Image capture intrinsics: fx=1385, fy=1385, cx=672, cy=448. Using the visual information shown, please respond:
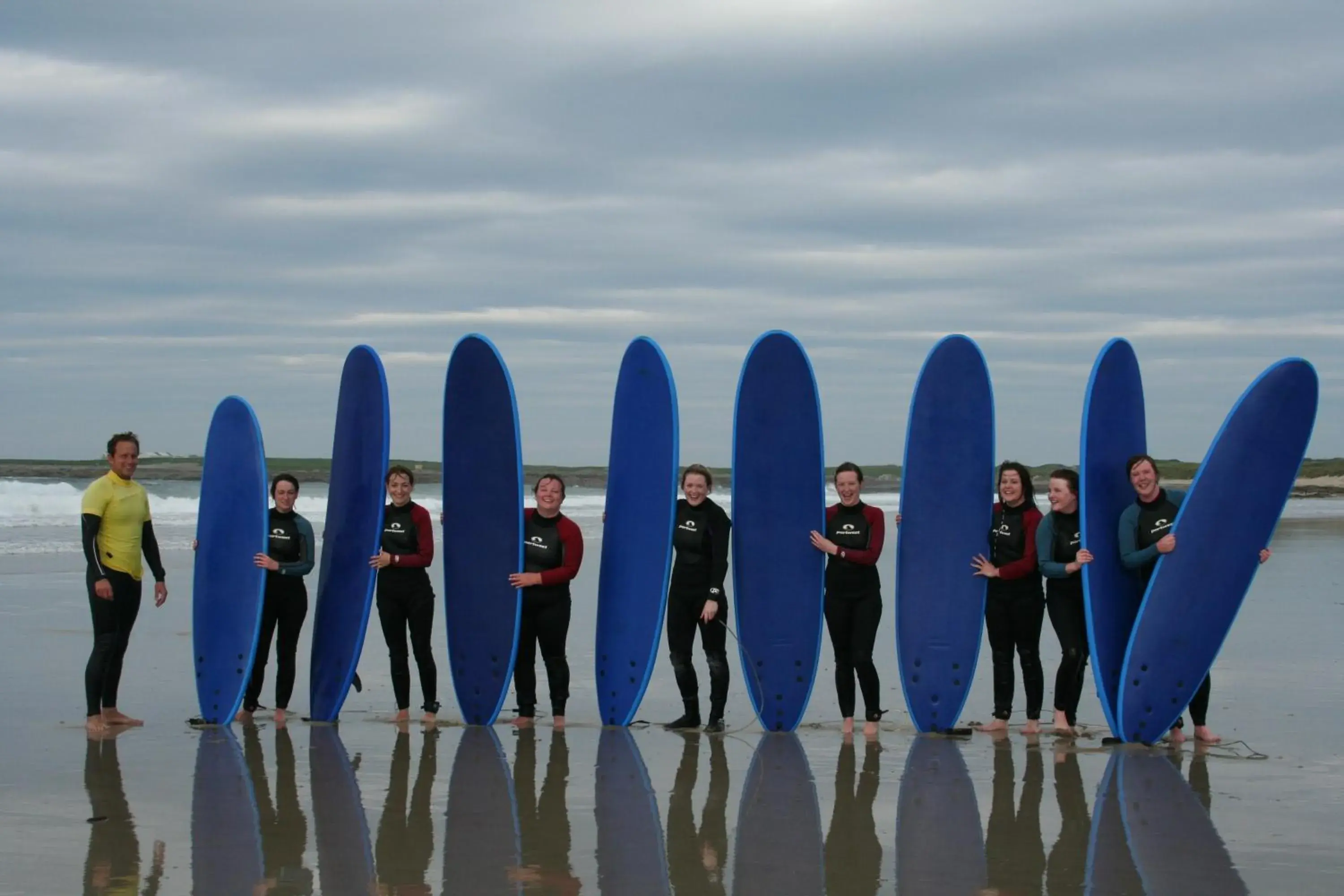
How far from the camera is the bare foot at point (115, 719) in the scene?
578 centimetres

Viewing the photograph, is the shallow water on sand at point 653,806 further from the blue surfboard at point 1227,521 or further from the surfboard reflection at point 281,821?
the blue surfboard at point 1227,521

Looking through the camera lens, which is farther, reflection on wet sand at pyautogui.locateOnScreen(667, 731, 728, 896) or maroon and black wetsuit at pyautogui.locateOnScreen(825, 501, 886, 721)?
maroon and black wetsuit at pyautogui.locateOnScreen(825, 501, 886, 721)

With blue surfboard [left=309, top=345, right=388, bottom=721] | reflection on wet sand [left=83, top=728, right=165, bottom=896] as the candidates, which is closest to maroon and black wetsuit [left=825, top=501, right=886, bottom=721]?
blue surfboard [left=309, top=345, right=388, bottom=721]

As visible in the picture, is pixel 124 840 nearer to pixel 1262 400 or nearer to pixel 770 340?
pixel 770 340

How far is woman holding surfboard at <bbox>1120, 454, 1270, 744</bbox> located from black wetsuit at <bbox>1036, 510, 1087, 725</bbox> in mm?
204

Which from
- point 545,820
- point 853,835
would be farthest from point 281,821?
point 853,835

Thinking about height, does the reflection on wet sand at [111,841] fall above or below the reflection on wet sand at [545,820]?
below

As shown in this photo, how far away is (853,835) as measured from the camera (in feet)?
13.8

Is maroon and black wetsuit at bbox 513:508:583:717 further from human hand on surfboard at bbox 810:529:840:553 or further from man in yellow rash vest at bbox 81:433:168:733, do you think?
man in yellow rash vest at bbox 81:433:168:733

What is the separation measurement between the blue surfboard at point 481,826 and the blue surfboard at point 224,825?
0.54 meters

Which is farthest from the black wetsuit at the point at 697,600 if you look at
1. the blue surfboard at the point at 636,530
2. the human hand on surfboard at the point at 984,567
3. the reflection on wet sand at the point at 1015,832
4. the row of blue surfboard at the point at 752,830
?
the reflection on wet sand at the point at 1015,832

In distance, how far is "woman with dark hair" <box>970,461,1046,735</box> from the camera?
572cm

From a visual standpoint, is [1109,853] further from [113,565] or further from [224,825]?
[113,565]

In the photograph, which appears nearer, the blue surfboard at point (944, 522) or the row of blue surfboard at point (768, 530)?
the row of blue surfboard at point (768, 530)
